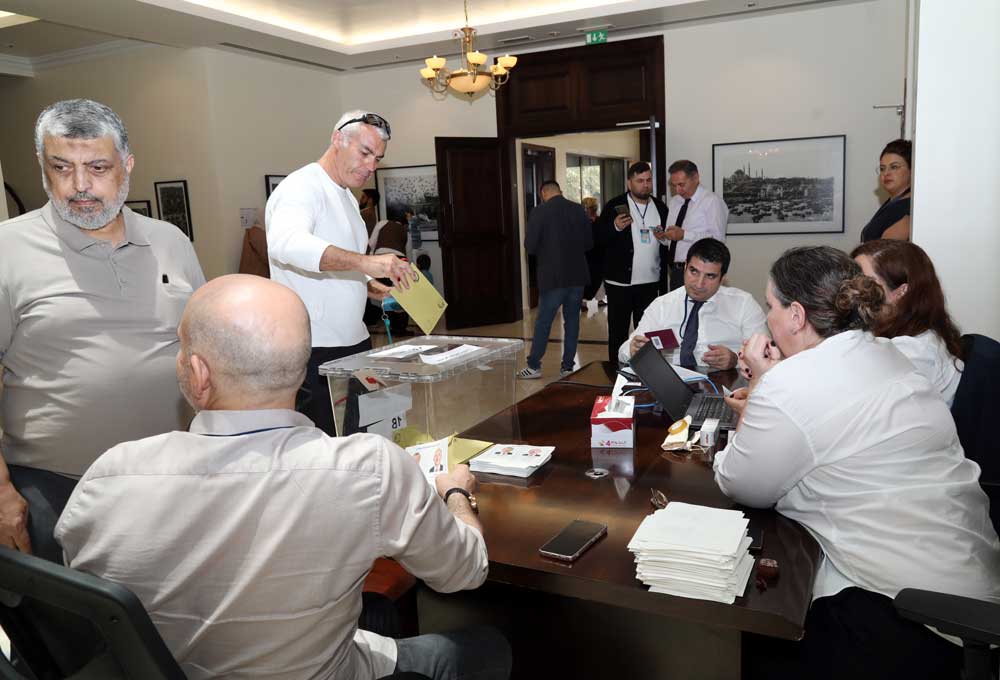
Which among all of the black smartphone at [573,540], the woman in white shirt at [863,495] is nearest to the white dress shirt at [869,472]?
the woman in white shirt at [863,495]

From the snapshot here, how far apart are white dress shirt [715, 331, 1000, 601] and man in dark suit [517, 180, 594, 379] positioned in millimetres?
4959

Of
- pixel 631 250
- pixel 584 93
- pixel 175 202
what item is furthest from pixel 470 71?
pixel 175 202

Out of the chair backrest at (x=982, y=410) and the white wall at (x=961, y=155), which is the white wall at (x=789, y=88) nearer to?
the white wall at (x=961, y=155)

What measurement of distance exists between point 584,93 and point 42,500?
24.6 feet

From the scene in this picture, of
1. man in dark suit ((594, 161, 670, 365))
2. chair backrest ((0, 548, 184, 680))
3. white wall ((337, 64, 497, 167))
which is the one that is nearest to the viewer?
chair backrest ((0, 548, 184, 680))

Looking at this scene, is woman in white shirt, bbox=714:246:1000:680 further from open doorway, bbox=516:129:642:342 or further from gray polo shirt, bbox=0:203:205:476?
open doorway, bbox=516:129:642:342

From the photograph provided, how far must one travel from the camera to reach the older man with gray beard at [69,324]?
186 centimetres

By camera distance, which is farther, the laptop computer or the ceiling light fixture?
the ceiling light fixture

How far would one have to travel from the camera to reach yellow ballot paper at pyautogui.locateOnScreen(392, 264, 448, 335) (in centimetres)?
216

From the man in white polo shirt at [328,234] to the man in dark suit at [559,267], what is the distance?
3.91 m

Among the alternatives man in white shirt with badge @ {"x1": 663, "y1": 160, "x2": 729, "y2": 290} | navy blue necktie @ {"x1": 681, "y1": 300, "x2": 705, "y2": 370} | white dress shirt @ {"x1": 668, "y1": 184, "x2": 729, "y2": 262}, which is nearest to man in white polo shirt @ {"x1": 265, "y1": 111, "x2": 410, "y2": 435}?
navy blue necktie @ {"x1": 681, "y1": 300, "x2": 705, "y2": 370}

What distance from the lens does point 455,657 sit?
4.59ft

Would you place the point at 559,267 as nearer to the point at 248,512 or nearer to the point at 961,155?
the point at 961,155

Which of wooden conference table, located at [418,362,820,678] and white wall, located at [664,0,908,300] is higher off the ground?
white wall, located at [664,0,908,300]
